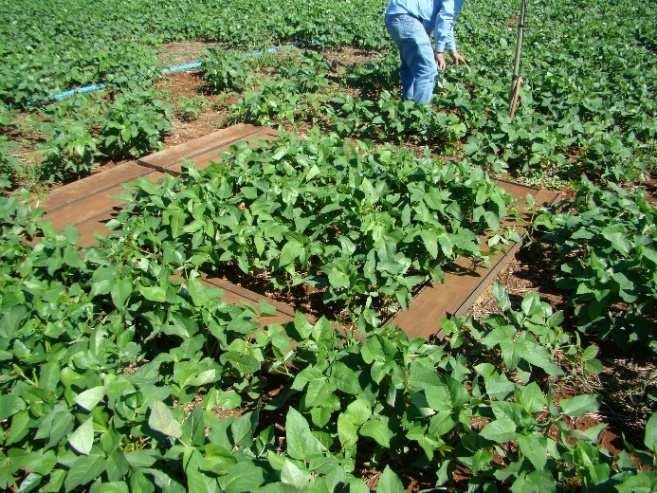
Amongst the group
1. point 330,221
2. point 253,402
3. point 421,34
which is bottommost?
point 253,402

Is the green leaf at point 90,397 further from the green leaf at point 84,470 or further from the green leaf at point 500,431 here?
the green leaf at point 500,431

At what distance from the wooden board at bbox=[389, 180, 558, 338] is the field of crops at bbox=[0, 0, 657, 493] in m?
0.06

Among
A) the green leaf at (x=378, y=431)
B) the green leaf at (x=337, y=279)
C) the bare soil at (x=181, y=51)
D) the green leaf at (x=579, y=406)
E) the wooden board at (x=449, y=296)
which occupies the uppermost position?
the green leaf at (x=579, y=406)

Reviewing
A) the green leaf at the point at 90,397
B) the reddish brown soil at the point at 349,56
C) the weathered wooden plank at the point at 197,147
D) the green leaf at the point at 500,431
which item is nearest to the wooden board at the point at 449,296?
the green leaf at the point at 500,431

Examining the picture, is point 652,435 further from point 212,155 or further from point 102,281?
point 212,155

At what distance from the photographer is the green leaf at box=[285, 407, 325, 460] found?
5.42 feet

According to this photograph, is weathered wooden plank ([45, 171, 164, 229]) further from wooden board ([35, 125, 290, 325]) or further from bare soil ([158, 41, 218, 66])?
bare soil ([158, 41, 218, 66])

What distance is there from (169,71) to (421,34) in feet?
10.9

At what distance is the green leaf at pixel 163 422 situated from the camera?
1720 mm

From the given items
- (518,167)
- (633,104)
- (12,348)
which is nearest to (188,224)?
(12,348)

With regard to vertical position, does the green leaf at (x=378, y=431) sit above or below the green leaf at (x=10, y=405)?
below

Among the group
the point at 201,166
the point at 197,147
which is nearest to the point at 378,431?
the point at 201,166

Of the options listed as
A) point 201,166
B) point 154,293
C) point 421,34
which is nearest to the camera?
point 154,293

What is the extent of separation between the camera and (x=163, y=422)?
173 centimetres
